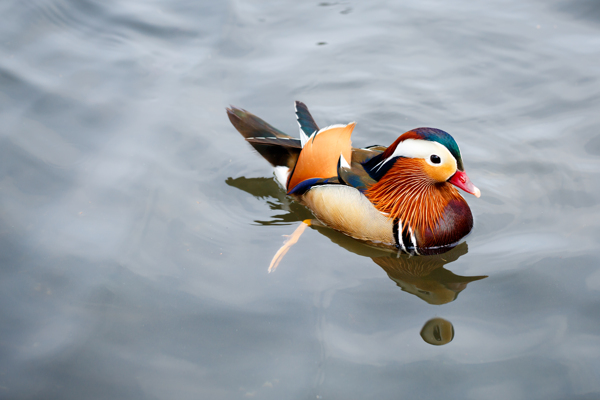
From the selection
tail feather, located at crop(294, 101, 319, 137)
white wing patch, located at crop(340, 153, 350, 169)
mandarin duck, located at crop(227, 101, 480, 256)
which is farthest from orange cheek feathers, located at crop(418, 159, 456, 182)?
tail feather, located at crop(294, 101, 319, 137)

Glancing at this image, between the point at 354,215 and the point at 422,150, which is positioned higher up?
the point at 422,150

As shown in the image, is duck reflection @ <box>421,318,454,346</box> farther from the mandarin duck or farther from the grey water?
the mandarin duck

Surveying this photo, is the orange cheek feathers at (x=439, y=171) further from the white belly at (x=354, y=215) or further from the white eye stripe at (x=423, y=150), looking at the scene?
the white belly at (x=354, y=215)

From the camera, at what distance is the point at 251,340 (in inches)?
126

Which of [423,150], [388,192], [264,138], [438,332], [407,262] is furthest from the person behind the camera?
[264,138]

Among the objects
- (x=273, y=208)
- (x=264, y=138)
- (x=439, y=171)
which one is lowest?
(x=273, y=208)

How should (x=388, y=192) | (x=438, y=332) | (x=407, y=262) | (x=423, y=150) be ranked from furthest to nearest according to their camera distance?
(x=388, y=192) < (x=407, y=262) < (x=423, y=150) < (x=438, y=332)

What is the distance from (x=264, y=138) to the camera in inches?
171

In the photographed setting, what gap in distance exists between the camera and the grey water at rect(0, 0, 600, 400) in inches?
120

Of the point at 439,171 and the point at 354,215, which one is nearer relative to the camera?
the point at 439,171

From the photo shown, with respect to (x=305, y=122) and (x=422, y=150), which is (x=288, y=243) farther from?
(x=422, y=150)

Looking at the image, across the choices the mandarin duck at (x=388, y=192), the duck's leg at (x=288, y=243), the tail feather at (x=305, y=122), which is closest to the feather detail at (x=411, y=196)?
the mandarin duck at (x=388, y=192)

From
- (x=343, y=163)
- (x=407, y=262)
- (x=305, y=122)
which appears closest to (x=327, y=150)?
(x=343, y=163)

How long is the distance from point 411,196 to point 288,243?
3.35 ft
